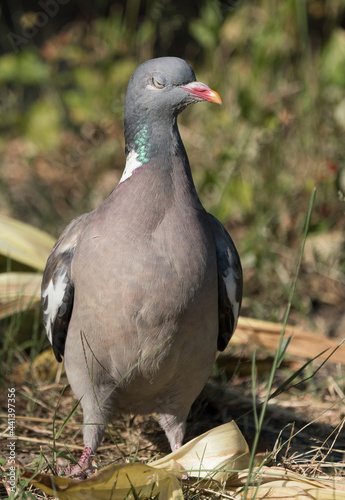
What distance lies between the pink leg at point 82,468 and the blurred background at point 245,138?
1401 millimetres

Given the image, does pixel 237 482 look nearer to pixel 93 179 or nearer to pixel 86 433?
pixel 86 433

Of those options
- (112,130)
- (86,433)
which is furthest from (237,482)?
(112,130)

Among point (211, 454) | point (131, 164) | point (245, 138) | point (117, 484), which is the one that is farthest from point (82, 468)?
point (245, 138)

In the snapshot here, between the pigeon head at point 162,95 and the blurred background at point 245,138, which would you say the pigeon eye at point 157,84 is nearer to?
the pigeon head at point 162,95

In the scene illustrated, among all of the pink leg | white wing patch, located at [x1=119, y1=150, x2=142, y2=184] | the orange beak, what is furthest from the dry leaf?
the orange beak

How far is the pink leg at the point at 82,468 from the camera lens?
92.9 inches

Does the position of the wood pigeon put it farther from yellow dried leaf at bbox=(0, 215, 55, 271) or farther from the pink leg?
yellow dried leaf at bbox=(0, 215, 55, 271)

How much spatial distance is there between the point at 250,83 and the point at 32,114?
2.09 m

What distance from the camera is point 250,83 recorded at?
4.22 m

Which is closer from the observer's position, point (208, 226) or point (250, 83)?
point (208, 226)

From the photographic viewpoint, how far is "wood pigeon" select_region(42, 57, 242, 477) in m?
2.32

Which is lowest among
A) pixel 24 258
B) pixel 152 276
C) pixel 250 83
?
pixel 24 258

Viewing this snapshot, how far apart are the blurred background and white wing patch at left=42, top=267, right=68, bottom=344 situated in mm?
1033

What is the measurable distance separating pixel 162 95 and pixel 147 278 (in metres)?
0.68
